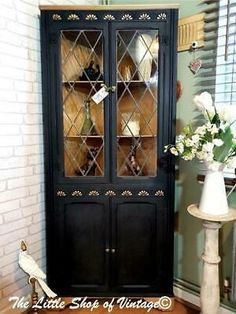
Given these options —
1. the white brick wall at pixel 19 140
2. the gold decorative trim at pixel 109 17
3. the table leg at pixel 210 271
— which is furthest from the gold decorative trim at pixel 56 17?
the table leg at pixel 210 271

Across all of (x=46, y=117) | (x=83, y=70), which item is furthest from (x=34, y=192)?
(x=83, y=70)

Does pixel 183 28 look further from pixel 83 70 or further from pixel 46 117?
pixel 46 117

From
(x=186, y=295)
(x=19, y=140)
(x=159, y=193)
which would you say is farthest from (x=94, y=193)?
(x=186, y=295)

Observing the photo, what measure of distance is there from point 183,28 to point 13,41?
1123 mm

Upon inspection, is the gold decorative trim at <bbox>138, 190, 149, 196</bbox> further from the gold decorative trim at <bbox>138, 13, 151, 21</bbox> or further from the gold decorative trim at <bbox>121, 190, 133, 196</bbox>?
the gold decorative trim at <bbox>138, 13, 151, 21</bbox>

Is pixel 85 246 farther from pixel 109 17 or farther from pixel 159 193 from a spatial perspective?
pixel 109 17

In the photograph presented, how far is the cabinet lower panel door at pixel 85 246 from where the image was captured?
198 cm

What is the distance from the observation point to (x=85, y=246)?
78.8 inches

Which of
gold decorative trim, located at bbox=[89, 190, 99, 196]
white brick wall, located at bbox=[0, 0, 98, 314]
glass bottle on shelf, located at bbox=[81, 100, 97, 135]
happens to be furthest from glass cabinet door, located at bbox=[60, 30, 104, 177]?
white brick wall, located at bbox=[0, 0, 98, 314]

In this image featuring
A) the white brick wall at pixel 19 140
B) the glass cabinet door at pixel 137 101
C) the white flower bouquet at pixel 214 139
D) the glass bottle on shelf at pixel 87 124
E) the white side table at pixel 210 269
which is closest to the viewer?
the white flower bouquet at pixel 214 139

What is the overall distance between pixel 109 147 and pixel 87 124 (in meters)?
0.23

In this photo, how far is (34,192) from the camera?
203 cm

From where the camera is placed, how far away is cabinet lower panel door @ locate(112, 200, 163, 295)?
1.96 m

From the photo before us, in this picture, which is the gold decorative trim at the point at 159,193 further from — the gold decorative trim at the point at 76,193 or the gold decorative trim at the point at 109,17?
the gold decorative trim at the point at 109,17
